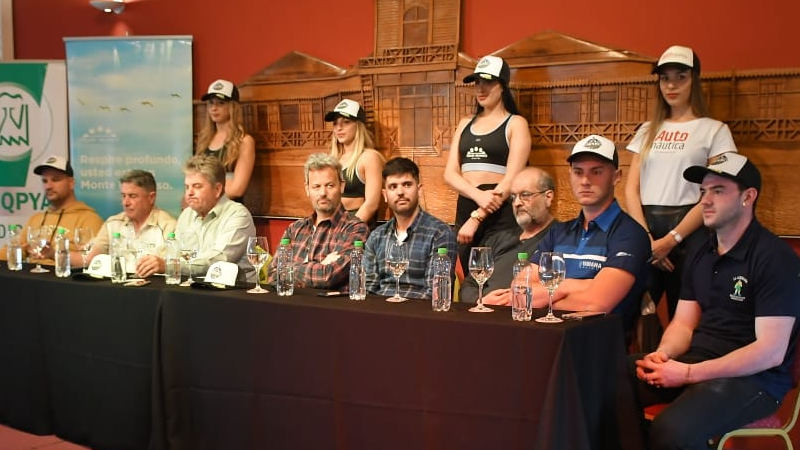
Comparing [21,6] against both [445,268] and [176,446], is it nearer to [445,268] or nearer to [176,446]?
[176,446]

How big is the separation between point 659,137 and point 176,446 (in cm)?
231

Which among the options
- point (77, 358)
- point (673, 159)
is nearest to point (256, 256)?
point (77, 358)

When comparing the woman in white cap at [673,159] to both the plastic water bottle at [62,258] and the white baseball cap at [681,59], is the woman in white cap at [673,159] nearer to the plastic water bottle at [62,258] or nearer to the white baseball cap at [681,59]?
the white baseball cap at [681,59]

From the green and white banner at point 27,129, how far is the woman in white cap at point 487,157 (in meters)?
3.29

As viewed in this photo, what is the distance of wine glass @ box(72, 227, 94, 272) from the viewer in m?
4.00

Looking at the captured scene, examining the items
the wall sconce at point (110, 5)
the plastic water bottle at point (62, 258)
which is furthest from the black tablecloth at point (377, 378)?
the wall sconce at point (110, 5)

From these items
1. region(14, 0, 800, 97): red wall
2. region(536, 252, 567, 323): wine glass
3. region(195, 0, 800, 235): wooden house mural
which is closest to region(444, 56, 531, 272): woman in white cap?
region(195, 0, 800, 235): wooden house mural

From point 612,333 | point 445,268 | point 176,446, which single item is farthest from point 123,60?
point 612,333

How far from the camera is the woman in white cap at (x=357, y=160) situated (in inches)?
183

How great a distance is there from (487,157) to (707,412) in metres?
1.98

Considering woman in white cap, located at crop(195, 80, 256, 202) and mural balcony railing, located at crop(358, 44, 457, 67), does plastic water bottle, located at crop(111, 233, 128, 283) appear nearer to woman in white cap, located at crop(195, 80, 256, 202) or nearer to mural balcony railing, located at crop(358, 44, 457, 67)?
woman in white cap, located at crop(195, 80, 256, 202)

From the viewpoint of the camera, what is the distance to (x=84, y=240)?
178 inches

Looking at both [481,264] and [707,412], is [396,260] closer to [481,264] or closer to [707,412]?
[481,264]

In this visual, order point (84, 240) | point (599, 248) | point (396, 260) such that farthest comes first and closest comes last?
point (84, 240) < point (599, 248) < point (396, 260)
